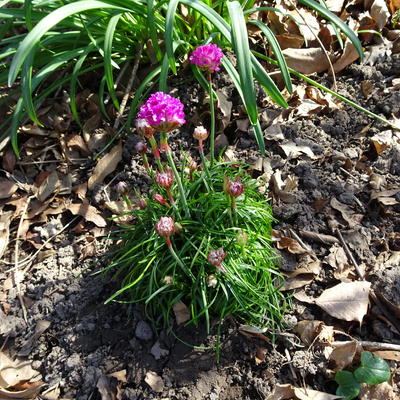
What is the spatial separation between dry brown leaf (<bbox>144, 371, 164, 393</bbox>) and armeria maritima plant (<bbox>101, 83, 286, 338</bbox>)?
205 mm

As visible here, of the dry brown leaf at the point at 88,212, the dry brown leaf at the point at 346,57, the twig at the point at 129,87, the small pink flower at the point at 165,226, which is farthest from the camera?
the dry brown leaf at the point at 346,57

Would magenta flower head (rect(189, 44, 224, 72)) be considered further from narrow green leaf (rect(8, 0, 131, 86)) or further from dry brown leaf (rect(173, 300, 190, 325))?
dry brown leaf (rect(173, 300, 190, 325))

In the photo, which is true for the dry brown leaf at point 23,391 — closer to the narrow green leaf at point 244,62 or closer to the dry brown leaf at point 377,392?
the dry brown leaf at point 377,392

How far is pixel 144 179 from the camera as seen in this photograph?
90.1 inches

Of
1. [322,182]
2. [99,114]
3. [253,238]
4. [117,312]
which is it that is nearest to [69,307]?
[117,312]

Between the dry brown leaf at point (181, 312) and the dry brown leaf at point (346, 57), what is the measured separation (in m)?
1.84

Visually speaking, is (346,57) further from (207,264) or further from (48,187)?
(48,187)

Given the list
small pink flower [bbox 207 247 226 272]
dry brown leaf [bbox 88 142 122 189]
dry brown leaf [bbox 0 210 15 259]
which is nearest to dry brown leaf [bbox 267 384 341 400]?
small pink flower [bbox 207 247 226 272]

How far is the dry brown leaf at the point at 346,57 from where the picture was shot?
2633 millimetres

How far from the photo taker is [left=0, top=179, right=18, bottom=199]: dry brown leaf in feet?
7.75

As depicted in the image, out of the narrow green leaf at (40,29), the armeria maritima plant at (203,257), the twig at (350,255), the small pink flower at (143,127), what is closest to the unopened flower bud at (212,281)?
the armeria maritima plant at (203,257)

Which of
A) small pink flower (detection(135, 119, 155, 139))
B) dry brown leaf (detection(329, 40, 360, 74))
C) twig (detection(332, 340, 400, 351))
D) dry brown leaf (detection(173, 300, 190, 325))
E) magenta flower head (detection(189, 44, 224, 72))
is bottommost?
dry brown leaf (detection(173, 300, 190, 325))

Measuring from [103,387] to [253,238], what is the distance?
846 mm

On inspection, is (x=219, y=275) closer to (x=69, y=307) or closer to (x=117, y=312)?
(x=117, y=312)
